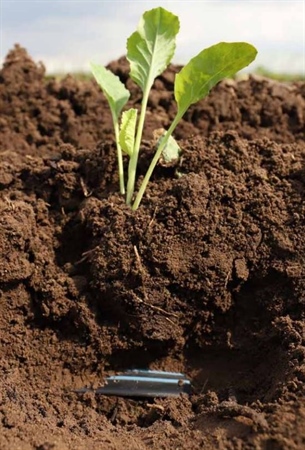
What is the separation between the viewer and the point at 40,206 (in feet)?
6.38

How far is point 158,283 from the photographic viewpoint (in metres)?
1.77

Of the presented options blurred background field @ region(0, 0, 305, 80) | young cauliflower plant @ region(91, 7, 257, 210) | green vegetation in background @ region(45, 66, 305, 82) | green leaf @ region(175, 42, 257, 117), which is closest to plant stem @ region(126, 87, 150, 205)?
young cauliflower plant @ region(91, 7, 257, 210)

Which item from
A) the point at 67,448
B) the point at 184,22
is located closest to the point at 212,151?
the point at 67,448

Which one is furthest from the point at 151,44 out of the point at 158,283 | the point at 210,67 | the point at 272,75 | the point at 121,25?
the point at 272,75

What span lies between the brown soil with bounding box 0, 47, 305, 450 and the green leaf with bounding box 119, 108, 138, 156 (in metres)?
0.13

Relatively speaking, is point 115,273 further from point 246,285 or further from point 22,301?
point 246,285

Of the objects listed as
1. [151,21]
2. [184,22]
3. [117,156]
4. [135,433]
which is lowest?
[135,433]

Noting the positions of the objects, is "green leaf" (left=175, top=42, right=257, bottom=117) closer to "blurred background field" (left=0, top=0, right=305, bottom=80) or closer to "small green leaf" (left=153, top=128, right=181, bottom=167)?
"small green leaf" (left=153, top=128, right=181, bottom=167)

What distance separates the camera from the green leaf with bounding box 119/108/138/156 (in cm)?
183

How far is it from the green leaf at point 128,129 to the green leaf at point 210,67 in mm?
150

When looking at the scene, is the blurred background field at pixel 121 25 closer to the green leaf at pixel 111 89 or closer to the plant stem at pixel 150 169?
the green leaf at pixel 111 89

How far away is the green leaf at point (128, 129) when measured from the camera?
1.83 metres

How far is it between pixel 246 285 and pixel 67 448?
2.49 feet

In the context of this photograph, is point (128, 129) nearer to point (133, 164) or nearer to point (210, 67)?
point (133, 164)
